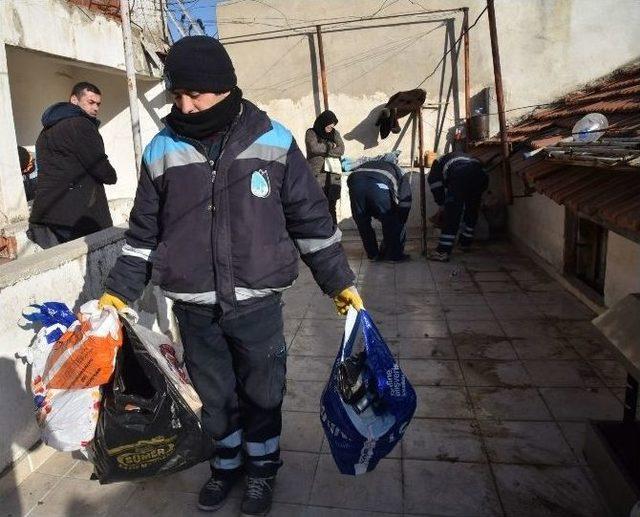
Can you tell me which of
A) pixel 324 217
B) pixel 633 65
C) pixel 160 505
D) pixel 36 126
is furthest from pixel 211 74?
pixel 633 65

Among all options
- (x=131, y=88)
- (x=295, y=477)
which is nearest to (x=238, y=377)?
(x=295, y=477)

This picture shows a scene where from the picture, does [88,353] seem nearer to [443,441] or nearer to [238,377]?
[238,377]

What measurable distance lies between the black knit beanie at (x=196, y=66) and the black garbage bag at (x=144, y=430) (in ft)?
3.28

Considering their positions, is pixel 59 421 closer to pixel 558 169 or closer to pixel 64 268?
pixel 64 268

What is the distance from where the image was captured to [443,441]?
2574 millimetres

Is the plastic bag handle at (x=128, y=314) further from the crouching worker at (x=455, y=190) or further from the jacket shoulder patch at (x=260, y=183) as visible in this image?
the crouching worker at (x=455, y=190)

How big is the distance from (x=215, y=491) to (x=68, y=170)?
2.40 meters

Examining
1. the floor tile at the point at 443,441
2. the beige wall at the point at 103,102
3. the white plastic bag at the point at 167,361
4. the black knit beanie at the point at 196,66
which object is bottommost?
the floor tile at the point at 443,441

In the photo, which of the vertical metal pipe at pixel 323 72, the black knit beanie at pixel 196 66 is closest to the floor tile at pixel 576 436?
the black knit beanie at pixel 196 66

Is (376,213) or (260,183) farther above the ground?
(260,183)

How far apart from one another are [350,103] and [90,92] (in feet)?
17.3

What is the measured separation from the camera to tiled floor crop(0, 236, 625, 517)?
2182 millimetres

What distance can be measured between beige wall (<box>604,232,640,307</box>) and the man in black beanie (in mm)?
2721

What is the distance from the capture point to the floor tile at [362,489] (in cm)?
216
